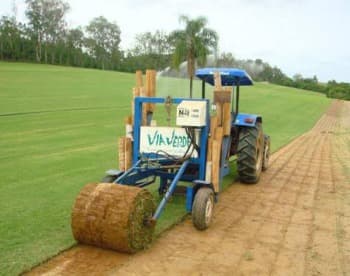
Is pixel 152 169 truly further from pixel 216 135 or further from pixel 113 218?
pixel 113 218

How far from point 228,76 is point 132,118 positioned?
219cm

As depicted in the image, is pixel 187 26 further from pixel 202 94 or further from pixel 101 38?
pixel 101 38

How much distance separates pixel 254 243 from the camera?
477cm

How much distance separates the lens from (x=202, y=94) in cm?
799

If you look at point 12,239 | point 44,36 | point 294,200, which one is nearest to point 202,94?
point 294,200

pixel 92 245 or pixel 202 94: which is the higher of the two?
pixel 202 94

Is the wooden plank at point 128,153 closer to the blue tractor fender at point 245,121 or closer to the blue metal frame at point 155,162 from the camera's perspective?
the blue metal frame at point 155,162

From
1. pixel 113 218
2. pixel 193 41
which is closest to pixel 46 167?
pixel 113 218

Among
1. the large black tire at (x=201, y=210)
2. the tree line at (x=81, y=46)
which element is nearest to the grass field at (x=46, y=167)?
the large black tire at (x=201, y=210)

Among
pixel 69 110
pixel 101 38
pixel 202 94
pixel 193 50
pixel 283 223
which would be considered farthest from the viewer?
pixel 101 38

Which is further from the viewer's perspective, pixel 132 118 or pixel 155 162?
pixel 132 118

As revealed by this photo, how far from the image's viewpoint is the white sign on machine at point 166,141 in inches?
221

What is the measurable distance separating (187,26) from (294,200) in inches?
924

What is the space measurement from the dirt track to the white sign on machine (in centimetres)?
97
